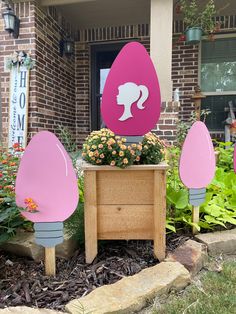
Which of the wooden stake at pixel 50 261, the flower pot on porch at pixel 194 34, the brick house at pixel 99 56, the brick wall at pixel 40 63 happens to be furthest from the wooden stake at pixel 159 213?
the flower pot on porch at pixel 194 34

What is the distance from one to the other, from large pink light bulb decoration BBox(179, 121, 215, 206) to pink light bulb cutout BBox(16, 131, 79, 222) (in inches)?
31.9

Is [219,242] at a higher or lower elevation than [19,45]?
lower

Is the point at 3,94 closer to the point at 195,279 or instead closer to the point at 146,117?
the point at 146,117

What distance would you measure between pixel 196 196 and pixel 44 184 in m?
1.01

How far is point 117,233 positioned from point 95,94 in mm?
4583

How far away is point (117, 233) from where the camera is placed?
1734 millimetres

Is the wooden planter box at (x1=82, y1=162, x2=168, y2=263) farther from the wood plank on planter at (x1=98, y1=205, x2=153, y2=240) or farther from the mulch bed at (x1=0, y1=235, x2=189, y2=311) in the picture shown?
the mulch bed at (x1=0, y1=235, x2=189, y2=311)

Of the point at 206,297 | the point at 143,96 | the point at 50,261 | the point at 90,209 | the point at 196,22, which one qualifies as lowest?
the point at 206,297

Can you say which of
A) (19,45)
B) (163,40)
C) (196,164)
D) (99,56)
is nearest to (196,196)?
(196,164)

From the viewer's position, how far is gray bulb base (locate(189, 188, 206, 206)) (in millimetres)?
1955

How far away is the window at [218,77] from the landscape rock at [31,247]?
4462 millimetres

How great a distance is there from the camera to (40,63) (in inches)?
177

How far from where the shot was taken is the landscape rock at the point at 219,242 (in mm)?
1914

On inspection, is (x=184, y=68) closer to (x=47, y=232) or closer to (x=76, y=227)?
(x=76, y=227)
